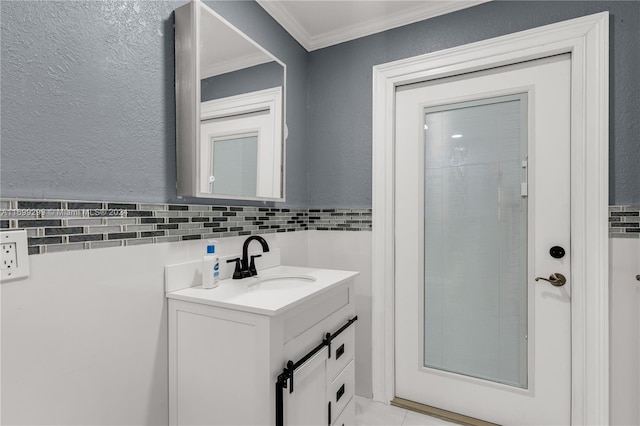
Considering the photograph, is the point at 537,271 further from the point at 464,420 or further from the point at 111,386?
the point at 111,386

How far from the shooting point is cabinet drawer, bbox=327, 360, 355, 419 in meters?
1.36

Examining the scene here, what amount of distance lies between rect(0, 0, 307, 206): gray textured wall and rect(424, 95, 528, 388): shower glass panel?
4.44 feet

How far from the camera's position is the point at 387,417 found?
1769mm

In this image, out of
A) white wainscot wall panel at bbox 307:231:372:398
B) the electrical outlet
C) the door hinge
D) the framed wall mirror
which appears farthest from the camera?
white wainscot wall panel at bbox 307:231:372:398

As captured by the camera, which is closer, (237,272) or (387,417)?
(237,272)

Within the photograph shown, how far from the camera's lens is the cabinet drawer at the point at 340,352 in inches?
53.3

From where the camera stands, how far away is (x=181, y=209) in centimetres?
126

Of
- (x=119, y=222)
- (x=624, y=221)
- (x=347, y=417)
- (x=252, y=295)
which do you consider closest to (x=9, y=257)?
(x=119, y=222)

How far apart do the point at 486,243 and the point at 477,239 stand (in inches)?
1.8

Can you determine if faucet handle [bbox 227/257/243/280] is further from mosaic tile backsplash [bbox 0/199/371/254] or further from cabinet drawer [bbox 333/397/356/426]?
cabinet drawer [bbox 333/397/356/426]

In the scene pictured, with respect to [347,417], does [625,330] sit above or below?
above

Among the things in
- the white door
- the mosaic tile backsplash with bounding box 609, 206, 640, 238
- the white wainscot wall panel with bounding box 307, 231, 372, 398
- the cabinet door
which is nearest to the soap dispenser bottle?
the cabinet door

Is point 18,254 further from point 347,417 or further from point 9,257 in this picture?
point 347,417

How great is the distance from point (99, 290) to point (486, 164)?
69.1 inches
